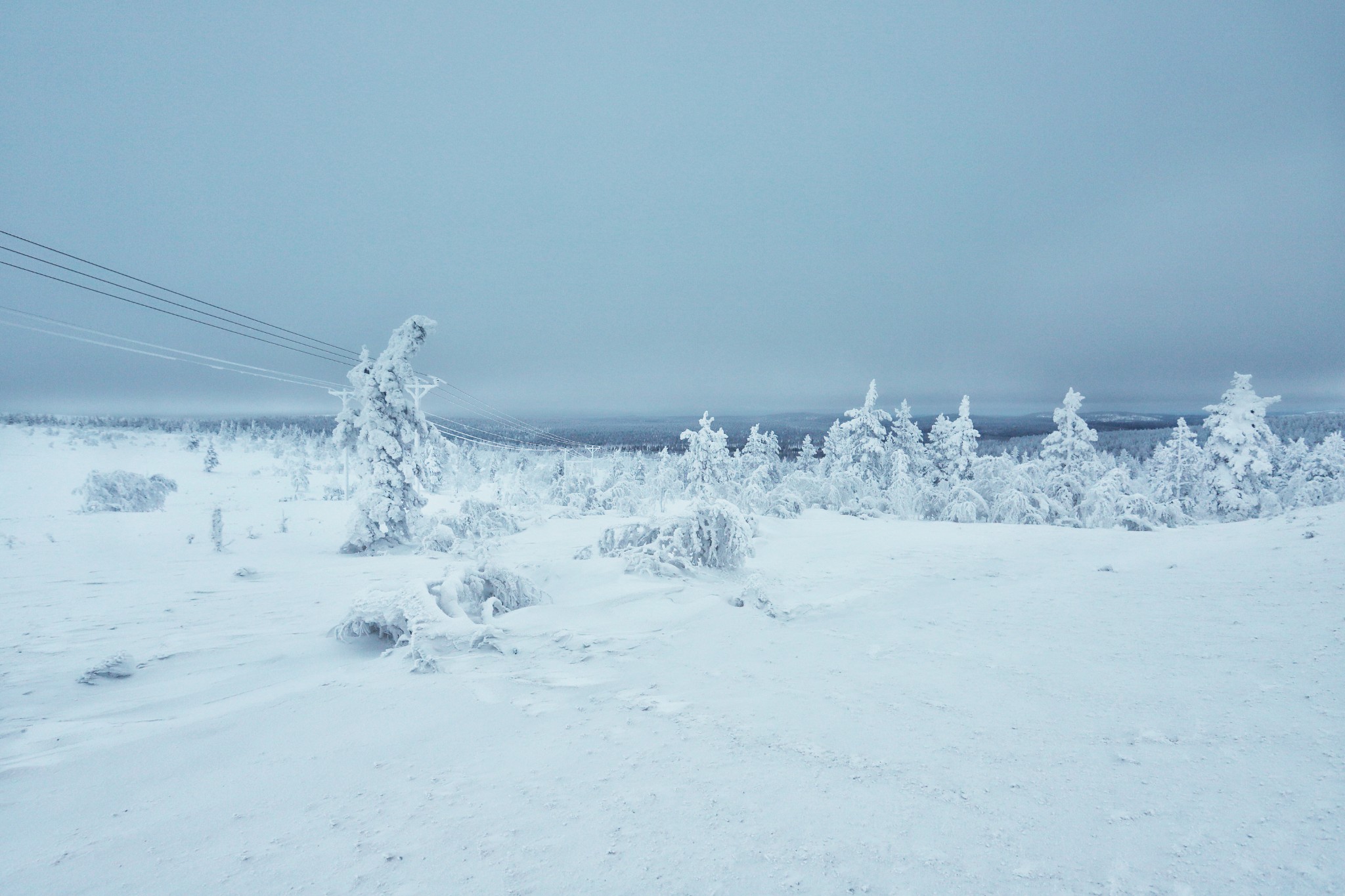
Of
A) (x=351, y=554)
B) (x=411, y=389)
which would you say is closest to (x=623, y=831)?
(x=351, y=554)

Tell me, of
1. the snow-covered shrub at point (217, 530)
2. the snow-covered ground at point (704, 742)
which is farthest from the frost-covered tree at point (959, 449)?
the snow-covered shrub at point (217, 530)

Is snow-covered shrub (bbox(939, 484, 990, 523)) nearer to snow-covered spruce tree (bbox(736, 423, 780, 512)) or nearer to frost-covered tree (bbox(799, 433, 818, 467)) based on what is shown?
snow-covered spruce tree (bbox(736, 423, 780, 512))

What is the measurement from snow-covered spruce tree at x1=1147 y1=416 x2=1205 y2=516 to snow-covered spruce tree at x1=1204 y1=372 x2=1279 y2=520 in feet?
16.3

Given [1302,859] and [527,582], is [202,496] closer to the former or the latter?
[527,582]

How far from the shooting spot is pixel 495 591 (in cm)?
758

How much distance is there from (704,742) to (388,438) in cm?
1471

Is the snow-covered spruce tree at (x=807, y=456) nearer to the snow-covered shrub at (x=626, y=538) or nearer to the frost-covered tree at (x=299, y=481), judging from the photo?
the snow-covered shrub at (x=626, y=538)

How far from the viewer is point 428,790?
324 cm

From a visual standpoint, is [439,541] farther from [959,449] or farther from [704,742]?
[959,449]

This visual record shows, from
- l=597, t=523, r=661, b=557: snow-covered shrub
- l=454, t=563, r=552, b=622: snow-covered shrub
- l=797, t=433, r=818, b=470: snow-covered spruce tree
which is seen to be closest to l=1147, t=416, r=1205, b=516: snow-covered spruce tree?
l=797, t=433, r=818, b=470: snow-covered spruce tree

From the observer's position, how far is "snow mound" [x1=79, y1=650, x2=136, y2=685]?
16.2 feet

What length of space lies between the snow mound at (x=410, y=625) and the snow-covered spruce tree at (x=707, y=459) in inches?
1037

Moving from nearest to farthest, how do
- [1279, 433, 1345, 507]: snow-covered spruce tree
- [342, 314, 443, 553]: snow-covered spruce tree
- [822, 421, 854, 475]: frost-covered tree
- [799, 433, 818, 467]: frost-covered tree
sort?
[342, 314, 443, 553]: snow-covered spruce tree → [1279, 433, 1345, 507]: snow-covered spruce tree → [822, 421, 854, 475]: frost-covered tree → [799, 433, 818, 467]: frost-covered tree

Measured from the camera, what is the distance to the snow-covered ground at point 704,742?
2572mm
